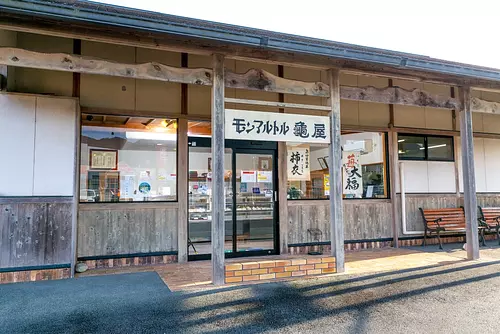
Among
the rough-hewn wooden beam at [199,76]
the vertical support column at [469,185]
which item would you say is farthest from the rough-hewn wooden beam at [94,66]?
the vertical support column at [469,185]

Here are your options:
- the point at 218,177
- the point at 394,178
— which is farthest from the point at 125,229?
the point at 394,178

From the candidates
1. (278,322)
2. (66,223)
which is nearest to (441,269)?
(278,322)

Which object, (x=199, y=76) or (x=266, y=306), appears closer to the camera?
(x=266, y=306)

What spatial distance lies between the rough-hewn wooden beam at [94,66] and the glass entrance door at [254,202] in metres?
2.12

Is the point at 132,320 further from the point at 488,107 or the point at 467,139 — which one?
the point at 488,107

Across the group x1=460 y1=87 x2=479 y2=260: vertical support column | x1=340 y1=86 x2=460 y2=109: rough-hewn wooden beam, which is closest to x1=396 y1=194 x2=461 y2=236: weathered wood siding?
x1=460 y1=87 x2=479 y2=260: vertical support column

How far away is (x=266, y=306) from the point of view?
3.62 m

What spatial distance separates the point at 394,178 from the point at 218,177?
448 cm

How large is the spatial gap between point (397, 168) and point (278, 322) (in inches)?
206

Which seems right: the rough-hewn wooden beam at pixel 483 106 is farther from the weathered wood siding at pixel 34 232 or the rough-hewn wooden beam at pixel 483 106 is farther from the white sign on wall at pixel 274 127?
the weathered wood siding at pixel 34 232

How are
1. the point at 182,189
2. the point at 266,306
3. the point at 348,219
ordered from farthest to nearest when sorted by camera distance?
the point at 348,219 → the point at 182,189 → the point at 266,306

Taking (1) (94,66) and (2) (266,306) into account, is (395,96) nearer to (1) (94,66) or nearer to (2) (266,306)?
(2) (266,306)

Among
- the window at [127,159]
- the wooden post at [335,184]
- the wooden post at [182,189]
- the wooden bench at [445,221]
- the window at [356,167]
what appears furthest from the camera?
the wooden bench at [445,221]

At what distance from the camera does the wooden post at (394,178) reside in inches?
287
